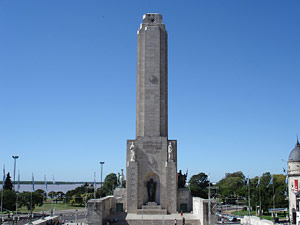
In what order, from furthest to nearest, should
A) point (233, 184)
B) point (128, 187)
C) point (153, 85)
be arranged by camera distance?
point (233, 184)
point (153, 85)
point (128, 187)

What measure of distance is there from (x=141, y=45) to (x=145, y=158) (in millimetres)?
12873

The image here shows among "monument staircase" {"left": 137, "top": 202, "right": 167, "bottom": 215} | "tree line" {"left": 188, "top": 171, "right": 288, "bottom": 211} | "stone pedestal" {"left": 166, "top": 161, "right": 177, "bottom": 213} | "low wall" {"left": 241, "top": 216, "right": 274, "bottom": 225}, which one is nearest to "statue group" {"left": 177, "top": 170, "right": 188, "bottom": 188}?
"stone pedestal" {"left": 166, "top": 161, "right": 177, "bottom": 213}

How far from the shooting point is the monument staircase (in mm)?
35531

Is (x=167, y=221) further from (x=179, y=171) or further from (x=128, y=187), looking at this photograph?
(x=179, y=171)

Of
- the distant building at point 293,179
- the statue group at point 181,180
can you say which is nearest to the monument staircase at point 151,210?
the statue group at point 181,180

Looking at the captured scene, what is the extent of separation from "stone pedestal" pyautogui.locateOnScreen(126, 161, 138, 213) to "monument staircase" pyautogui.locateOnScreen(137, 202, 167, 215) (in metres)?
0.91

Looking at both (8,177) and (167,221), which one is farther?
(8,177)

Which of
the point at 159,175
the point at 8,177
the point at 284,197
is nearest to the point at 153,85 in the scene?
the point at 159,175

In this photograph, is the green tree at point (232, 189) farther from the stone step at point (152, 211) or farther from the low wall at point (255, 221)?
the stone step at point (152, 211)

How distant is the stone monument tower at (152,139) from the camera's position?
36.2 metres

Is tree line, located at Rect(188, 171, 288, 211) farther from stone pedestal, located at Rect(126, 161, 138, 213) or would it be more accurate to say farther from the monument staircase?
stone pedestal, located at Rect(126, 161, 138, 213)

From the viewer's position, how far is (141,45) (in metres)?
39.5

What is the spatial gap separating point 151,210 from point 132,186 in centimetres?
314

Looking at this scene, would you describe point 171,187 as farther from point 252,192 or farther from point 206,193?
point 206,193
